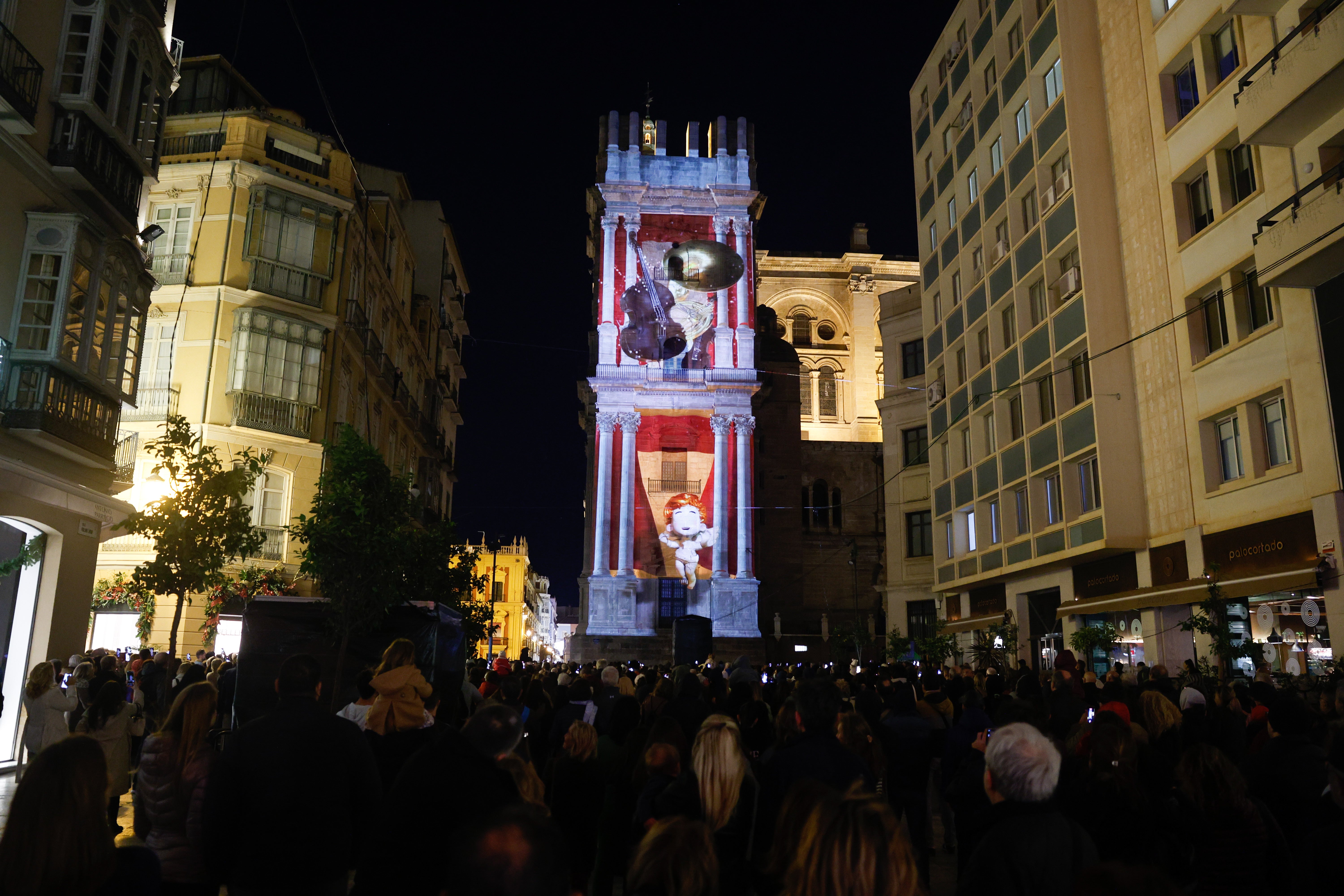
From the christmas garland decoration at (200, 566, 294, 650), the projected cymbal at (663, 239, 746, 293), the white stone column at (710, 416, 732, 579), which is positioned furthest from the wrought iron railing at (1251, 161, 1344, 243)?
the white stone column at (710, 416, 732, 579)

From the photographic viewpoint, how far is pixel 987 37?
30812 mm

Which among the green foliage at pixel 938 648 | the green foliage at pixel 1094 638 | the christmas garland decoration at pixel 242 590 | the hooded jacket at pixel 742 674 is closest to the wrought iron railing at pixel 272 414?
the christmas garland decoration at pixel 242 590

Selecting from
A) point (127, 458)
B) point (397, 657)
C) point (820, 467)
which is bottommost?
point (397, 657)

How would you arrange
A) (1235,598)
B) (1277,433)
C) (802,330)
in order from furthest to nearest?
(802,330) → (1235,598) → (1277,433)

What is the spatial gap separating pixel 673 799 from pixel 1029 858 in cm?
194

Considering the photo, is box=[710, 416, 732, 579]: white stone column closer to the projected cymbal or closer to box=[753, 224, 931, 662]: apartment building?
box=[753, 224, 931, 662]: apartment building

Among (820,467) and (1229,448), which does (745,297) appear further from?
(1229,448)

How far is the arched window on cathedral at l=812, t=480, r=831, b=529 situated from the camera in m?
58.8

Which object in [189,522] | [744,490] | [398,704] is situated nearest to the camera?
[398,704]

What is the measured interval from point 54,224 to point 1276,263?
19.8 m

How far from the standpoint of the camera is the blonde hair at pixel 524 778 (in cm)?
472

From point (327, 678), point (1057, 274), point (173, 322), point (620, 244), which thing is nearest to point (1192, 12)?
point (1057, 274)

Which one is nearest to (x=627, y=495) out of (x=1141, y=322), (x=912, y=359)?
(x=912, y=359)

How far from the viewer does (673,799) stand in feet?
16.9
